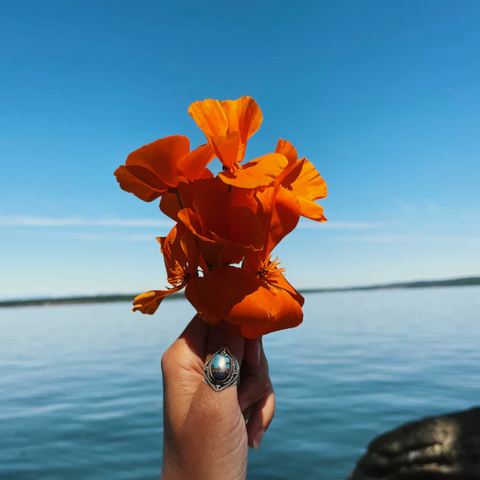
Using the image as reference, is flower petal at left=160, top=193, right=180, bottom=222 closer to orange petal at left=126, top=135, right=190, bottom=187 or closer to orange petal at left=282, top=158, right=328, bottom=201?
orange petal at left=126, top=135, right=190, bottom=187

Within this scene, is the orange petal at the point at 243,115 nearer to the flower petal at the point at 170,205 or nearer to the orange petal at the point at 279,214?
the orange petal at the point at 279,214

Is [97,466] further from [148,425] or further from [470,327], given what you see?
[470,327]

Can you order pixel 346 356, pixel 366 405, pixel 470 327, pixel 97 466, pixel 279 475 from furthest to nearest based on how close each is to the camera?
1. pixel 470 327
2. pixel 346 356
3. pixel 366 405
4. pixel 97 466
5. pixel 279 475

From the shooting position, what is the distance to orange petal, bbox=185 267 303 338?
1.86 m

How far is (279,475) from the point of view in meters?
6.79

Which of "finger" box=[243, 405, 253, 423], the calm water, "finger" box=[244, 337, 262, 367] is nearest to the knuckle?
"finger" box=[244, 337, 262, 367]

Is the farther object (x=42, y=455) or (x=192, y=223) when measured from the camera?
(x=42, y=455)

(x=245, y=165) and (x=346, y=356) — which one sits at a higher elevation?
(x=245, y=165)

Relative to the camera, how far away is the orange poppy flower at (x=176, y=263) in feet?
6.57

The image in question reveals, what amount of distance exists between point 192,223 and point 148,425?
8547 mm

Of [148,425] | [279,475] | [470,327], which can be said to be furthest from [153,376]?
[470,327]

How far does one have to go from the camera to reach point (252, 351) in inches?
87.6

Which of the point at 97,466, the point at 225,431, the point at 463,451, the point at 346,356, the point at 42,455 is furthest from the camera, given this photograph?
the point at 346,356

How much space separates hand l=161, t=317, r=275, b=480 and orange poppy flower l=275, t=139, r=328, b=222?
0.71 metres
